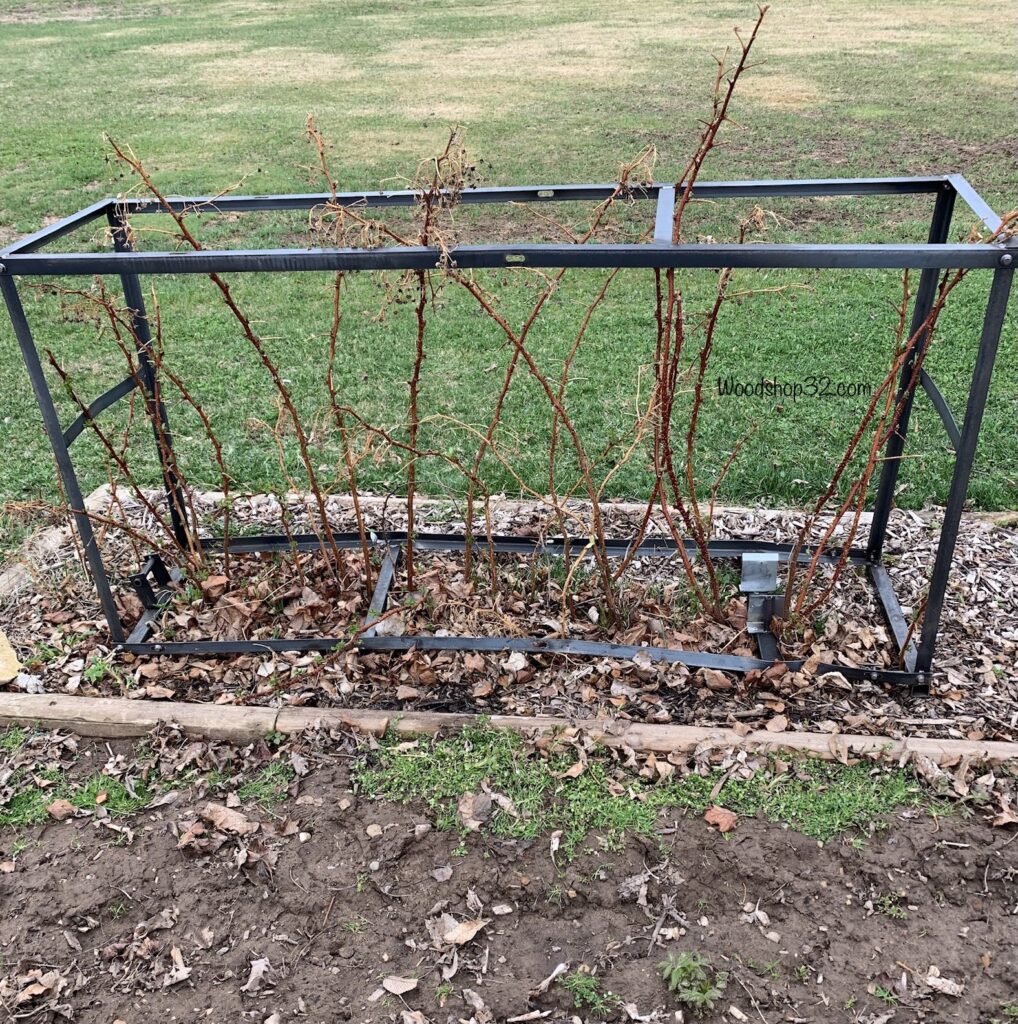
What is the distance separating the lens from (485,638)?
330 cm

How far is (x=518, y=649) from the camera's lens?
3.27m

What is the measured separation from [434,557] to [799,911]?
1.95 meters

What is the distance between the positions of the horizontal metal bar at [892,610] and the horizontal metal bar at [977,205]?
1.33 m

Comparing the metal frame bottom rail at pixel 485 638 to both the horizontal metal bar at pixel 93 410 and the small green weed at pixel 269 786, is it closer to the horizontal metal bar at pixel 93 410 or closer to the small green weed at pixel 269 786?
the small green weed at pixel 269 786

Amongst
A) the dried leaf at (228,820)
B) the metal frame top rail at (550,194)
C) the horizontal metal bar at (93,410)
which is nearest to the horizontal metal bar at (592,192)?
the metal frame top rail at (550,194)

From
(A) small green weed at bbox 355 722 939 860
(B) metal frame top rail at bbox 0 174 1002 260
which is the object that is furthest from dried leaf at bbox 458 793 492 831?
(B) metal frame top rail at bbox 0 174 1002 260

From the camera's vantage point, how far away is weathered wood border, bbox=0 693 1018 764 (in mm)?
2816

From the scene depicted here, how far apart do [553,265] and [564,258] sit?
5cm

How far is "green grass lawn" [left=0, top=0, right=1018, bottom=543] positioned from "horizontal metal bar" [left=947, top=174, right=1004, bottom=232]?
1.00 metres

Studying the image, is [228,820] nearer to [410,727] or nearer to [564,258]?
[410,727]

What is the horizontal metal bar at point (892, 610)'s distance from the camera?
10.3 feet

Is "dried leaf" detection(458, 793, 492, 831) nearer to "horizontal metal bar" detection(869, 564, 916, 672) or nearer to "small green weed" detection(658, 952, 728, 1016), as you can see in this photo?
"small green weed" detection(658, 952, 728, 1016)

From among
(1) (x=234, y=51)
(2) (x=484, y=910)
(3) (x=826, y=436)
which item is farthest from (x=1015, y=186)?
(1) (x=234, y=51)

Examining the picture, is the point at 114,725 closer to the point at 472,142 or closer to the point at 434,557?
the point at 434,557
